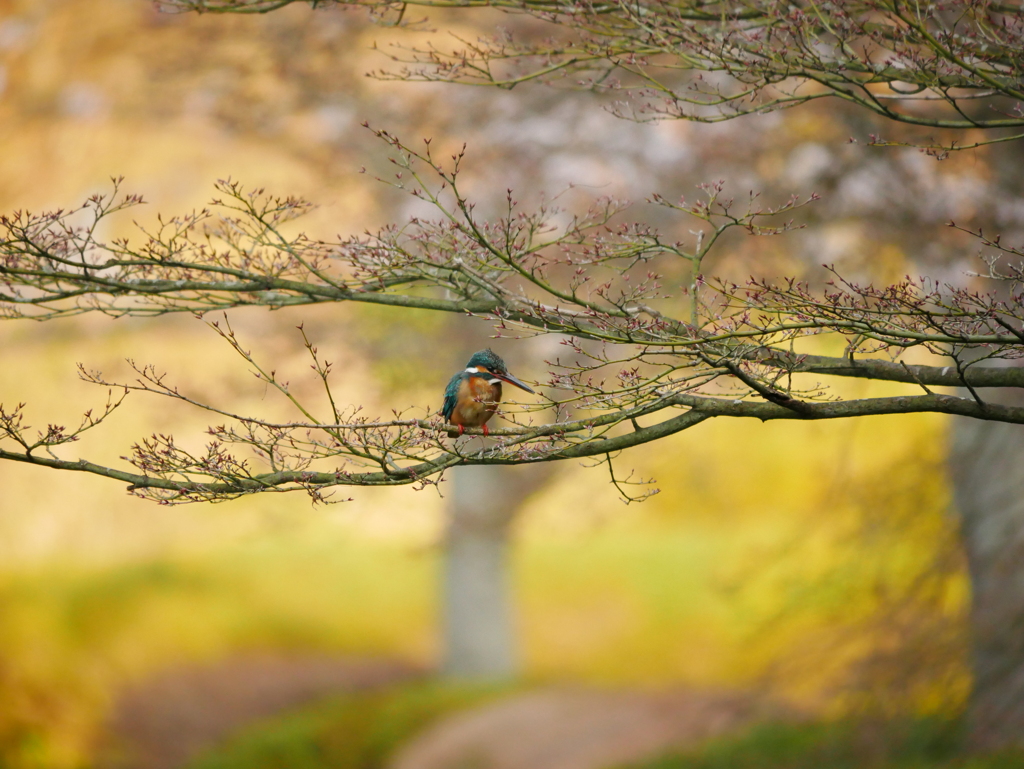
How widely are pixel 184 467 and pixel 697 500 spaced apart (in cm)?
1265

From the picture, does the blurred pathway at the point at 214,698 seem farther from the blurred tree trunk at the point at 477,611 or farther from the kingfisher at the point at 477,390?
the kingfisher at the point at 477,390

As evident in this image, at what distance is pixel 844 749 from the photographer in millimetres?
6973

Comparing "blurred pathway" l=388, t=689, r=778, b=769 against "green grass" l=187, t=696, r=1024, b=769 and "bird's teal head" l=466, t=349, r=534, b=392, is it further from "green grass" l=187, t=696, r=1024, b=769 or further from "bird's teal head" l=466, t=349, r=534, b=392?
"bird's teal head" l=466, t=349, r=534, b=392

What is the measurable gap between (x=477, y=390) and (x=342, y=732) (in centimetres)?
877

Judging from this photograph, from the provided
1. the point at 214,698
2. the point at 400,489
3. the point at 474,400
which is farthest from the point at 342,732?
the point at 474,400

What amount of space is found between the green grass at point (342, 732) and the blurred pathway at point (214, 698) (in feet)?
1.83

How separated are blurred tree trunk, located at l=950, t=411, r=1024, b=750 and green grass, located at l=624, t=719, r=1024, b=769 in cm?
22

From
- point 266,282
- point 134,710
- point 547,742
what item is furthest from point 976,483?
point 134,710

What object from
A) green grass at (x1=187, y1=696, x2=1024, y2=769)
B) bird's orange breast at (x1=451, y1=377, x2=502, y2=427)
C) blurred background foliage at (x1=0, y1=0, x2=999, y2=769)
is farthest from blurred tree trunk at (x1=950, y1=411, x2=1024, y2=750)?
bird's orange breast at (x1=451, y1=377, x2=502, y2=427)

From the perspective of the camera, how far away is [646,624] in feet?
44.4

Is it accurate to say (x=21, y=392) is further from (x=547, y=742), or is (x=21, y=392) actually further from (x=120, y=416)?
(x=547, y=742)

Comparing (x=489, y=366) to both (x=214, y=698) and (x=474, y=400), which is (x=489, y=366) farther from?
(x=214, y=698)

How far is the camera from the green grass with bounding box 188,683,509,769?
11055 mm

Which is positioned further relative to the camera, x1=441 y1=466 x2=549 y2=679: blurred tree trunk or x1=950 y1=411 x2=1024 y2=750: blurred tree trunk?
x1=441 y1=466 x2=549 y2=679: blurred tree trunk
